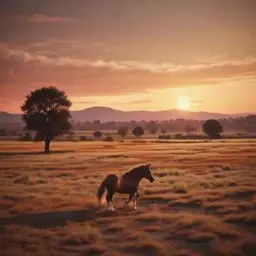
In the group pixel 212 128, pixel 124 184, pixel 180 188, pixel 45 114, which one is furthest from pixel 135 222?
pixel 212 128

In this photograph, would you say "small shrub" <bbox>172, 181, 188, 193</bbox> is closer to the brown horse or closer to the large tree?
the brown horse

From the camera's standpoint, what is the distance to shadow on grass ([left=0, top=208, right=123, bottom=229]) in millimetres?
16172

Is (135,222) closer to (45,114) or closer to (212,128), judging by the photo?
(45,114)

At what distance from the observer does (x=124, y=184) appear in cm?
1867

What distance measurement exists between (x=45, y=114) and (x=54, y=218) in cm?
5425

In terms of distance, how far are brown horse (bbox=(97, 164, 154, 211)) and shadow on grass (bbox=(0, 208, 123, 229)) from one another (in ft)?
2.82

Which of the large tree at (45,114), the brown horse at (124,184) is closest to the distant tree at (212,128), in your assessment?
the large tree at (45,114)

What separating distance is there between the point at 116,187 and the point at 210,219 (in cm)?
523

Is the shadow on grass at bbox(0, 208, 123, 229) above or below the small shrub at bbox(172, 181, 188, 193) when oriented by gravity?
below

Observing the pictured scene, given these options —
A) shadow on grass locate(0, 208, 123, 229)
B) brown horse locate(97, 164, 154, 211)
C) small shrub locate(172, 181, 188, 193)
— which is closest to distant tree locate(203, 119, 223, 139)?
small shrub locate(172, 181, 188, 193)

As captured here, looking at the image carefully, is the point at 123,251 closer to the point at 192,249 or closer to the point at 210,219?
the point at 192,249

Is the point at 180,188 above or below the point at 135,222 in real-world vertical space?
above

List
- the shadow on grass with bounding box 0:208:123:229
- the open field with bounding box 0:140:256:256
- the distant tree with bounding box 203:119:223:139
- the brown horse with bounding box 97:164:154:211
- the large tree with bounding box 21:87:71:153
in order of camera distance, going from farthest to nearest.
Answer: the distant tree with bounding box 203:119:223:139
the large tree with bounding box 21:87:71:153
the brown horse with bounding box 97:164:154:211
the shadow on grass with bounding box 0:208:123:229
the open field with bounding box 0:140:256:256

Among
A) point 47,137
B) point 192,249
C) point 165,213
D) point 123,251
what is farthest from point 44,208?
point 47,137
